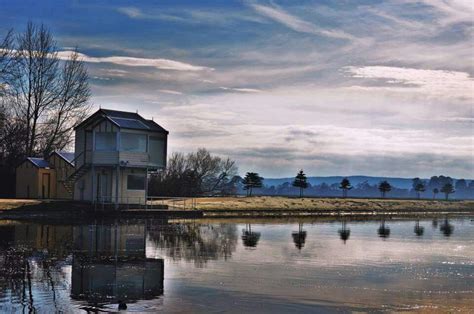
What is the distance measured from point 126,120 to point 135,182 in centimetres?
534

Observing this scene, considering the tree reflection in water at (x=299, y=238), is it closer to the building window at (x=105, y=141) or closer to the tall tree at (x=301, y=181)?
the building window at (x=105, y=141)

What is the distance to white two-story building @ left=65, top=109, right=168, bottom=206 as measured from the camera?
173ft

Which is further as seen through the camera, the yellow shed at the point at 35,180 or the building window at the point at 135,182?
the yellow shed at the point at 35,180

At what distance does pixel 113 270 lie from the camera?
2217 cm

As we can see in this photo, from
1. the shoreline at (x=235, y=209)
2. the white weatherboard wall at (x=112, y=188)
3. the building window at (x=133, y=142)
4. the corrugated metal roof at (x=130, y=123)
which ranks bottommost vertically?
the shoreline at (x=235, y=209)

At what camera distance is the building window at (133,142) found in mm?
53062

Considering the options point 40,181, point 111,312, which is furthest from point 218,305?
point 40,181

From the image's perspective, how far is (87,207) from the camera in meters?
50.9

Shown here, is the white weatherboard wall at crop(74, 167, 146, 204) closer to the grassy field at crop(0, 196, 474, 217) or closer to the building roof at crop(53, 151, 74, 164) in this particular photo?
the grassy field at crop(0, 196, 474, 217)

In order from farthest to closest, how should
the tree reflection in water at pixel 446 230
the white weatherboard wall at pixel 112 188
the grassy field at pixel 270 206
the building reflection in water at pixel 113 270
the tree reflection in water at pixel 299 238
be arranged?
the white weatherboard wall at pixel 112 188 < the grassy field at pixel 270 206 < the tree reflection in water at pixel 446 230 < the tree reflection in water at pixel 299 238 < the building reflection in water at pixel 113 270

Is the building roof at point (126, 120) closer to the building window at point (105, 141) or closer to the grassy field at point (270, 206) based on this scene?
the building window at point (105, 141)

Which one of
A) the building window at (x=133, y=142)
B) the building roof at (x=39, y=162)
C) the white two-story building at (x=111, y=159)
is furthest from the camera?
the building roof at (x=39, y=162)

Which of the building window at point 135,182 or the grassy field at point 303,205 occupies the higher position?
the building window at point 135,182

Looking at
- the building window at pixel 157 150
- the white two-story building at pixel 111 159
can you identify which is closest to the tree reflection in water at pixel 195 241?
the white two-story building at pixel 111 159
